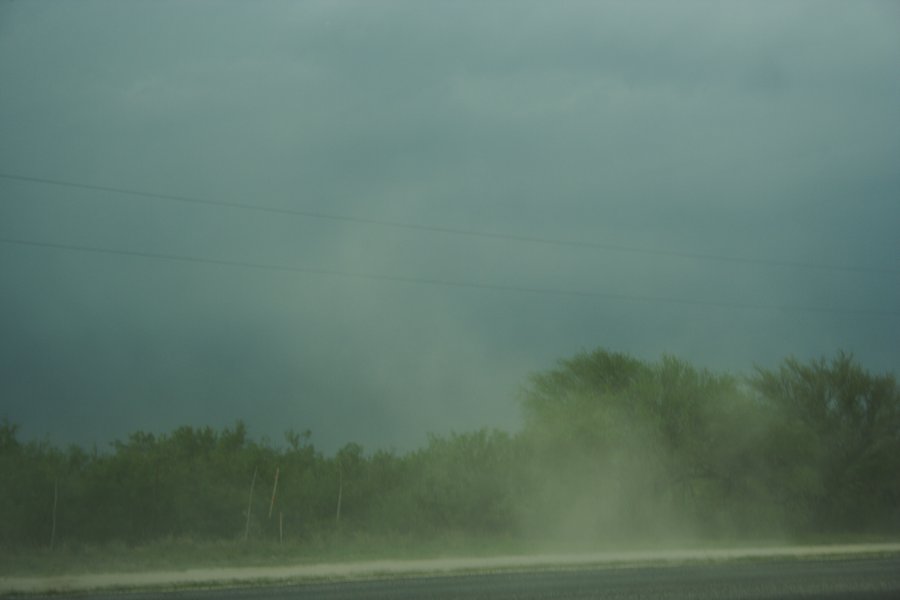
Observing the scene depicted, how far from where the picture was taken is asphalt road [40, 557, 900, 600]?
14.6 metres

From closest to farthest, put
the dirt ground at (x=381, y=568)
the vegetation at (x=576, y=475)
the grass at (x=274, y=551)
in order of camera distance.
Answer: the dirt ground at (x=381, y=568) → the grass at (x=274, y=551) → the vegetation at (x=576, y=475)

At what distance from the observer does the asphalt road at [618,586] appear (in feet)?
47.9

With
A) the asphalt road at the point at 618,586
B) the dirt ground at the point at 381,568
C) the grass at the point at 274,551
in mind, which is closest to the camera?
the asphalt road at the point at 618,586

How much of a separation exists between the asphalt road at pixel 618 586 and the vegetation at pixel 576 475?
35.4ft

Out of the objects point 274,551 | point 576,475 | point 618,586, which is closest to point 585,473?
point 576,475

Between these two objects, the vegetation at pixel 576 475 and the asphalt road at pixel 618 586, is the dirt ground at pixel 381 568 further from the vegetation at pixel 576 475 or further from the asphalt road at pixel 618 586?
the vegetation at pixel 576 475

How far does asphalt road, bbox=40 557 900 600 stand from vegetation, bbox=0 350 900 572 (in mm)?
10800

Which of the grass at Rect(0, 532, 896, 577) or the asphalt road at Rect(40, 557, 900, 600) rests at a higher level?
the asphalt road at Rect(40, 557, 900, 600)

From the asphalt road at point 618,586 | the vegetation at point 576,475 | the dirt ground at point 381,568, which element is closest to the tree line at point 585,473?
the vegetation at point 576,475

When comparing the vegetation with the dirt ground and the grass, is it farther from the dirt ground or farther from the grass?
the dirt ground

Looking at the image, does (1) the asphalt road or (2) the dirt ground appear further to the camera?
(2) the dirt ground

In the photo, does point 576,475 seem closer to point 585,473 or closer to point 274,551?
point 585,473

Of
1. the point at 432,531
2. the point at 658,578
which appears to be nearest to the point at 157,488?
the point at 432,531

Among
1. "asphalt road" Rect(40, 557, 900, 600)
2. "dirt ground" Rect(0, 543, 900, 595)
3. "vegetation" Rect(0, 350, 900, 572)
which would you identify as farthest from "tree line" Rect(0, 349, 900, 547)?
"asphalt road" Rect(40, 557, 900, 600)
